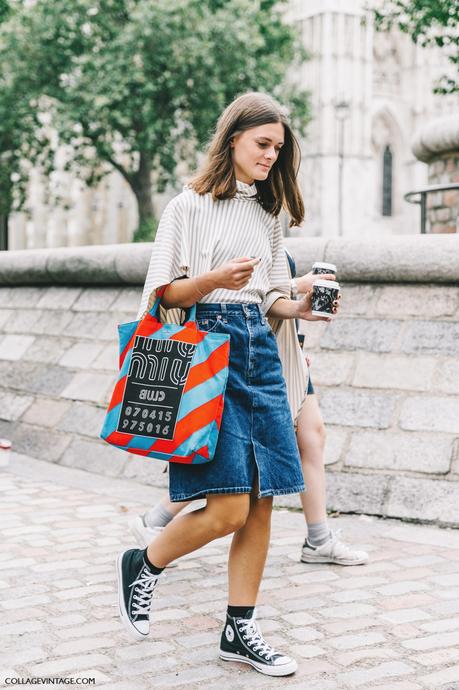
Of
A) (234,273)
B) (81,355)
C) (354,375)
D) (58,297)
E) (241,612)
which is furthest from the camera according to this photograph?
(58,297)

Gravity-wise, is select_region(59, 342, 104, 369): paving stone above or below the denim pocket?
below

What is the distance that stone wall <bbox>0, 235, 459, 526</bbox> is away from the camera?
534 centimetres

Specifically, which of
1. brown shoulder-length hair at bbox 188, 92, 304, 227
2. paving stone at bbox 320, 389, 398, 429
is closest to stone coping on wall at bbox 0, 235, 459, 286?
paving stone at bbox 320, 389, 398, 429

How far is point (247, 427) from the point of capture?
314 cm

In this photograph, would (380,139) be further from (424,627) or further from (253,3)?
(424,627)

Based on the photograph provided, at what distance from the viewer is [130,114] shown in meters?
27.4

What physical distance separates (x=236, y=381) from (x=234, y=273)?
38 cm

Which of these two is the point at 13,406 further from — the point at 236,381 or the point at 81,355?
the point at 236,381

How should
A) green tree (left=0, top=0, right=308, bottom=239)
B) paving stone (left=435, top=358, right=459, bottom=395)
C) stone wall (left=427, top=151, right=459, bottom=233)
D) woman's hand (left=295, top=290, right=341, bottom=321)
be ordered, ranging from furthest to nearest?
green tree (left=0, top=0, right=308, bottom=239), stone wall (left=427, top=151, right=459, bottom=233), paving stone (left=435, top=358, right=459, bottom=395), woman's hand (left=295, top=290, right=341, bottom=321)

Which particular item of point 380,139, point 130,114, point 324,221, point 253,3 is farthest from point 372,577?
point 380,139

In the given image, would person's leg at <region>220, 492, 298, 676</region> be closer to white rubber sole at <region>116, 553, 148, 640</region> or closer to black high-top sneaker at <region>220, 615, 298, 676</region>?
black high-top sneaker at <region>220, 615, 298, 676</region>

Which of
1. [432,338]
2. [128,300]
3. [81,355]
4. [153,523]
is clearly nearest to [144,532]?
[153,523]

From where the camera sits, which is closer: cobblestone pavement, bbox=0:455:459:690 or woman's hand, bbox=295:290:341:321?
cobblestone pavement, bbox=0:455:459:690

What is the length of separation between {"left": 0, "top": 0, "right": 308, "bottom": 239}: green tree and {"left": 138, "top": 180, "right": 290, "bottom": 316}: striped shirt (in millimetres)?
23790
